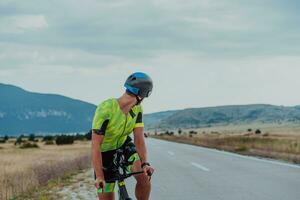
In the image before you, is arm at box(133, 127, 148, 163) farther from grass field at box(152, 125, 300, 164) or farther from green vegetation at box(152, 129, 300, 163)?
green vegetation at box(152, 129, 300, 163)

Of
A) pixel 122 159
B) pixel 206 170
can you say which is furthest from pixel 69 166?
pixel 122 159

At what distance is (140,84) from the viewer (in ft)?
16.4

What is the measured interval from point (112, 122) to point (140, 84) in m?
0.48

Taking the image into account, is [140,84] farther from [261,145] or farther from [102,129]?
[261,145]

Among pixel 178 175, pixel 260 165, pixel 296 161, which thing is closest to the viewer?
pixel 178 175

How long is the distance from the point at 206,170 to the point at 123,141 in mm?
12059

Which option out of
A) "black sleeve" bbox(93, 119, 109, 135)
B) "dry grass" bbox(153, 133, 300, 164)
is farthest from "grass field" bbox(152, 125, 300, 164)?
"black sleeve" bbox(93, 119, 109, 135)

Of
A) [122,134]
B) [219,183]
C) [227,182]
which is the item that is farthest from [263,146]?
[122,134]

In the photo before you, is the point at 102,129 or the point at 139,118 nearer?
the point at 102,129

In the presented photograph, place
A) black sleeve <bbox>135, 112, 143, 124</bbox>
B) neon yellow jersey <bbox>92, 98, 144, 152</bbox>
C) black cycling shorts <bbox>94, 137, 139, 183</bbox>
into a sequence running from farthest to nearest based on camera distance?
black sleeve <bbox>135, 112, 143, 124</bbox>
black cycling shorts <bbox>94, 137, 139, 183</bbox>
neon yellow jersey <bbox>92, 98, 144, 152</bbox>

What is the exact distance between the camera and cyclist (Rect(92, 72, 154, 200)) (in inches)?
199

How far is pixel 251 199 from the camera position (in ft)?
34.8

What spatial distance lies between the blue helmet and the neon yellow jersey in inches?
10.6

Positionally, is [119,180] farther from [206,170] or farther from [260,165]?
[260,165]
